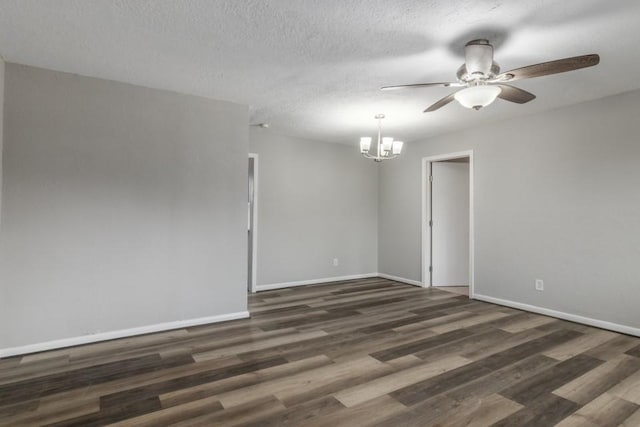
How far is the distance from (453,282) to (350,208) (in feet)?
6.87

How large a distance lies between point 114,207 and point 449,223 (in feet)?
15.5

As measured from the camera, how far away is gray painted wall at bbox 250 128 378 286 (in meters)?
5.27

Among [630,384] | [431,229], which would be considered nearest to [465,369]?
[630,384]

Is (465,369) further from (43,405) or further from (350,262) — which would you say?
(350,262)

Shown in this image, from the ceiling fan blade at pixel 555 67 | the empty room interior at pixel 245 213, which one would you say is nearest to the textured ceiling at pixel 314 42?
the empty room interior at pixel 245 213

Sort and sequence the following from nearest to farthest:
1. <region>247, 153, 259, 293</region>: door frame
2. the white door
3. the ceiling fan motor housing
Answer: the ceiling fan motor housing < <region>247, 153, 259, 293</region>: door frame < the white door

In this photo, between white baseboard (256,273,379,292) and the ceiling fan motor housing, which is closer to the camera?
the ceiling fan motor housing

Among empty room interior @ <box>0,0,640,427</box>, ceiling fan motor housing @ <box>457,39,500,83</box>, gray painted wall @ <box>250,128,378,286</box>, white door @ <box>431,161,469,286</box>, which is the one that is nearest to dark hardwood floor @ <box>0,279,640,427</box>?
empty room interior @ <box>0,0,640,427</box>

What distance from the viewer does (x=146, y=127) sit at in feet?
11.0

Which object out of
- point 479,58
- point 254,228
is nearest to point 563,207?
point 479,58

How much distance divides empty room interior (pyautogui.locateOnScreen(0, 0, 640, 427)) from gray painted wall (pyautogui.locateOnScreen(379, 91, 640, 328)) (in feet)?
0.07

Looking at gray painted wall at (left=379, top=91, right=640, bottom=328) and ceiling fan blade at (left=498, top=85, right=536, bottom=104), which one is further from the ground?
ceiling fan blade at (left=498, top=85, right=536, bottom=104)

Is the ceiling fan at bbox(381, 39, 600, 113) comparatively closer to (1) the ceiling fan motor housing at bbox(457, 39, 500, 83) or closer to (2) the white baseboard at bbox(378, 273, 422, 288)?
(1) the ceiling fan motor housing at bbox(457, 39, 500, 83)

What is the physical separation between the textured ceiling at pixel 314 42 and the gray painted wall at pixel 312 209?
70.3 inches
